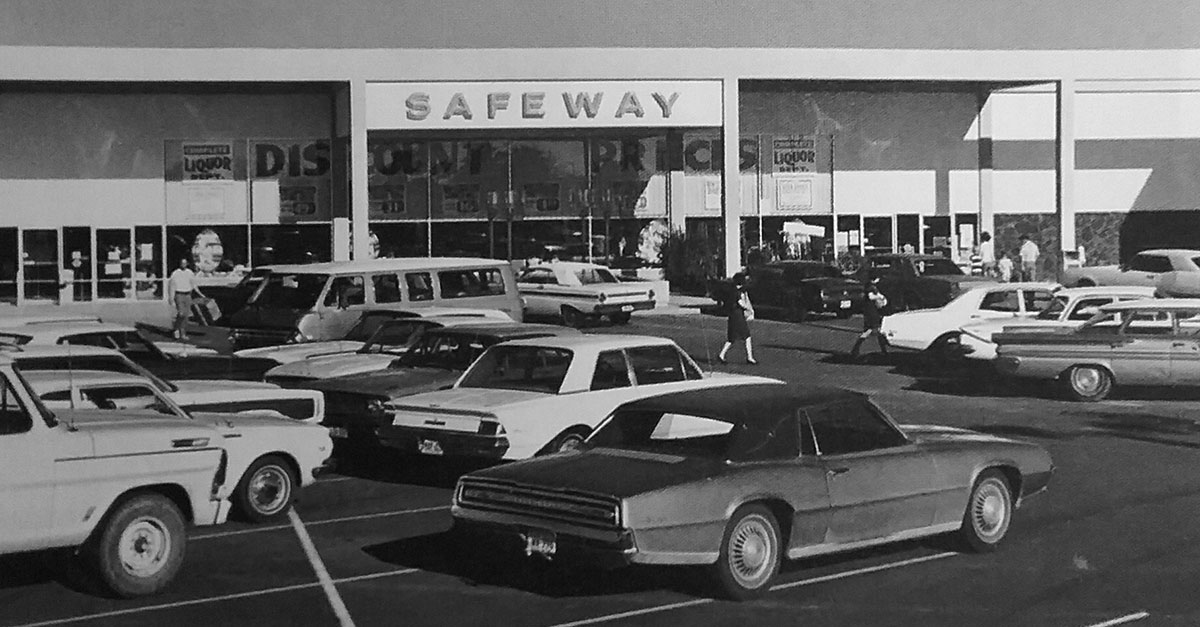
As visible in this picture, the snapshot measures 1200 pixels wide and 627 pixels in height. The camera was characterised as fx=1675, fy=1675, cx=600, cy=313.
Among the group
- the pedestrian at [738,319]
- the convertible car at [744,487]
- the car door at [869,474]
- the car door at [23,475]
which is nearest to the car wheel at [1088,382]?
the pedestrian at [738,319]

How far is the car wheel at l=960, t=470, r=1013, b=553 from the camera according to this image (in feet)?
34.3

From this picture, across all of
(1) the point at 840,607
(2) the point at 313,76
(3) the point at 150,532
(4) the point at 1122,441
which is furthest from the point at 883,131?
(3) the point at 150,532

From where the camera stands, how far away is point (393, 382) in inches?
535

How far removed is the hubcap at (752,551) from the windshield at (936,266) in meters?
7.48

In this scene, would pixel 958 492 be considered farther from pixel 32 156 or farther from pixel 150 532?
pixel 32 156

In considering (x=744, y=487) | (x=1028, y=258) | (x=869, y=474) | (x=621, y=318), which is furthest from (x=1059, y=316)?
(x=744, y=487)

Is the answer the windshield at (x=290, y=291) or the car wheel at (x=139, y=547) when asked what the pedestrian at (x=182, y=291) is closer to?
the windshield at (x=290, y=291)

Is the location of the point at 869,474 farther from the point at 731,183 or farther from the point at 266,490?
the point at 731,183

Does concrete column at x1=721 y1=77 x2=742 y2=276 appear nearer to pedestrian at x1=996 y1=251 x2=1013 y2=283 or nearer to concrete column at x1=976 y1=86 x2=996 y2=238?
concrete column at x1=976 y1=86 x2=996 y2=238

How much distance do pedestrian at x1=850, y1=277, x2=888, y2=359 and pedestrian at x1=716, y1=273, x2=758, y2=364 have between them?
106 centimetres

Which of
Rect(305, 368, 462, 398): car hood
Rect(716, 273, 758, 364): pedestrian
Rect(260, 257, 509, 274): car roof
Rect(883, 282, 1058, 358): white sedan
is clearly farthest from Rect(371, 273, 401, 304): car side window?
Rect(883, 282, 1058, 358): white sedan

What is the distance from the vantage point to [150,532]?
897 cm

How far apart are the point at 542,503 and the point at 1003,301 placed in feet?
26.6

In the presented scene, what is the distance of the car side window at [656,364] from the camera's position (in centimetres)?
1305
